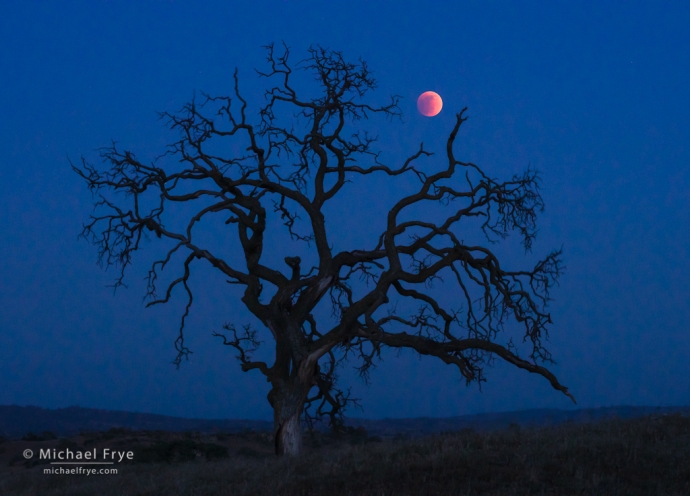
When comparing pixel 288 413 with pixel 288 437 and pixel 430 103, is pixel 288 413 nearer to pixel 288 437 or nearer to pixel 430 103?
pixel 288 437

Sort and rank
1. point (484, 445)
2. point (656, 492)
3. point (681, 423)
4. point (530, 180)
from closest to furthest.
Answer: point (656, 492) < point (484, 445) < point (681, 423) < point (530, 180)

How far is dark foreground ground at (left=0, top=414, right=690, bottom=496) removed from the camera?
33.1ft

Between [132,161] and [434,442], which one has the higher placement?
[132,161]

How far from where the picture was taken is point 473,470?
426 inches

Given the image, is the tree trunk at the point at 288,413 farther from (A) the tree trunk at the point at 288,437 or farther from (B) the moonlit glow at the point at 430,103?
(B) the moonlit glow at the point at 430,103

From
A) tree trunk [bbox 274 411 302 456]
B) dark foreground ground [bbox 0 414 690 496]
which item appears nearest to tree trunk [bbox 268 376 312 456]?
tree trunk [bbox 274 411 302 456]

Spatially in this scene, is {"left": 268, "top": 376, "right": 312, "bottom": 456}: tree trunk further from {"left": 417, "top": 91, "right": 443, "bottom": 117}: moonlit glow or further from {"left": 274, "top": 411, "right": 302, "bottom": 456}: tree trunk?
{"left": 417, "top": 91, "right": 443, "bottom": 117}: moonlit glow

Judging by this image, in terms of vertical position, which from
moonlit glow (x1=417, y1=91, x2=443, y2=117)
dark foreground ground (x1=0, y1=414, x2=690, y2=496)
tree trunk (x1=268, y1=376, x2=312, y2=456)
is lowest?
dark foreground ground (x1=0, y1=414, x2=690, y2=496)

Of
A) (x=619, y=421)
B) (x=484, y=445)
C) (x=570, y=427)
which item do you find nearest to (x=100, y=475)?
(x=484, y=445)

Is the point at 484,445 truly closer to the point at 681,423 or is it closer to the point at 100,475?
the point at 681,423

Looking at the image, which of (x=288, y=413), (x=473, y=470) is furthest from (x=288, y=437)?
(x=473, y=470)

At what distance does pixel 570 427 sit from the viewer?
1491 centimetres

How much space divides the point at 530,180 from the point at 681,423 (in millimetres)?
6789

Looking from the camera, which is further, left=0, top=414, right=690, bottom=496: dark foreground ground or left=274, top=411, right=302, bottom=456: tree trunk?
left=274, top=411, right=302, bottom=456: tree trunk
